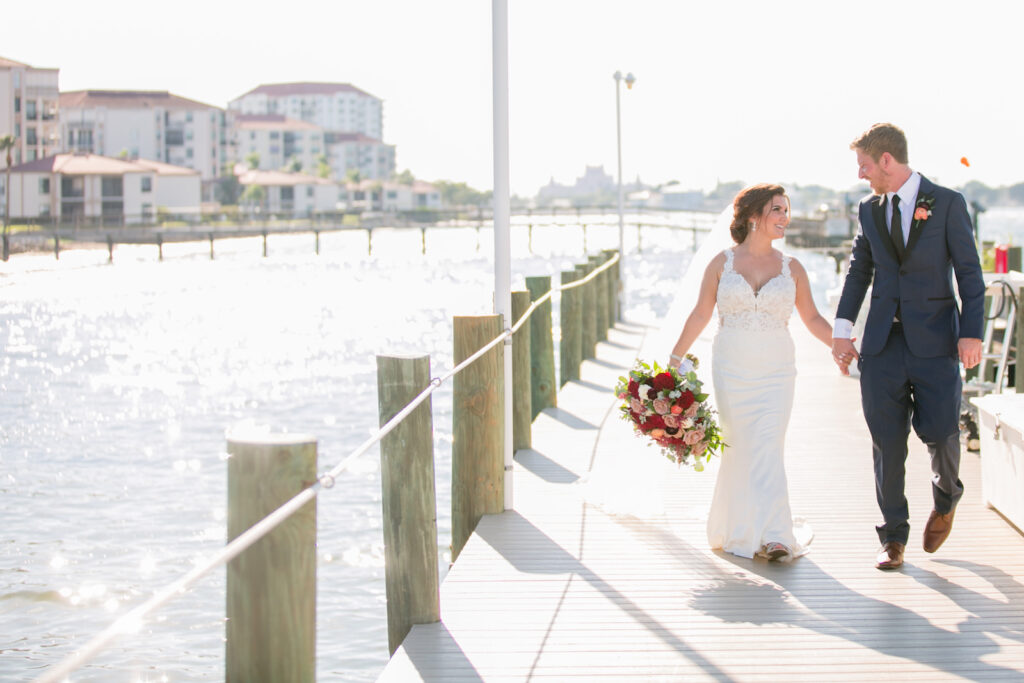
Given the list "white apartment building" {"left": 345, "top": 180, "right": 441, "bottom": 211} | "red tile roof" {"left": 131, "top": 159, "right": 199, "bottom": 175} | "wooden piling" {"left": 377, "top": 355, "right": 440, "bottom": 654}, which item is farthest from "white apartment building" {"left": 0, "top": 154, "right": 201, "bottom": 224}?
"wooden piling" {"left": 377, "top": 355, "right": 440, "bottom": 654}

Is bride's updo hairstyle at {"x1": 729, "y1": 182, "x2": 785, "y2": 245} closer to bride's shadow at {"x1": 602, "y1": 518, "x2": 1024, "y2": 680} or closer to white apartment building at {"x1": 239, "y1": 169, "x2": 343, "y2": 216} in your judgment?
bride's shadow at {"x1": 602, "y1": 518, "x2": 1024, "y2": 680}

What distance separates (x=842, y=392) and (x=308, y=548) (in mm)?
9886

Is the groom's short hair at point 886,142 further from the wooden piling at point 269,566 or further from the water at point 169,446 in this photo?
the water at point 169,446

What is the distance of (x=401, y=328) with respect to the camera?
3550 cm

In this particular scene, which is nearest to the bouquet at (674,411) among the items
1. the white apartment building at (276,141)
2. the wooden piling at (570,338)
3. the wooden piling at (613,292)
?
the wooden piling at (570,338)

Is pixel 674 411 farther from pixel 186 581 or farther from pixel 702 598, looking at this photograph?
pixel 186 581

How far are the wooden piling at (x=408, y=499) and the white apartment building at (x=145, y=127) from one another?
128 meters

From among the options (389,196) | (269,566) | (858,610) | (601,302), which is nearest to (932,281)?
(858,610)

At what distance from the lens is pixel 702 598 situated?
17.5 feet

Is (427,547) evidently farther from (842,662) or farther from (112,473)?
(112,473)

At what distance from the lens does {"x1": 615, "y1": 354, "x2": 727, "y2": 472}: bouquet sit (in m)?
5.94

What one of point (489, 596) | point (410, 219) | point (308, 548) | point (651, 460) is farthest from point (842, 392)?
point (410, 219)

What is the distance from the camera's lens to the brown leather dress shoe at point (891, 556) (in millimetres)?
A: 5680

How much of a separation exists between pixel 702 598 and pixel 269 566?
2.70m
